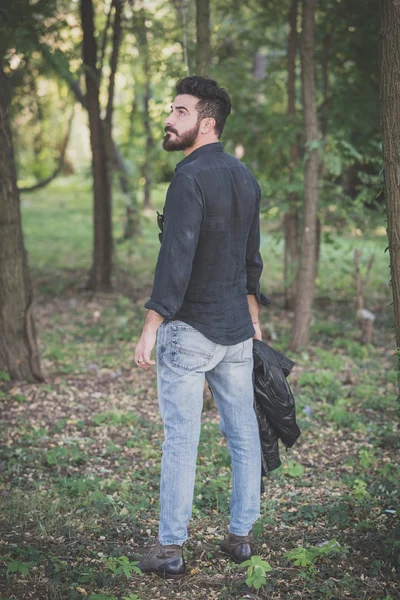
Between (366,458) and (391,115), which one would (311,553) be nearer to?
(366,458)

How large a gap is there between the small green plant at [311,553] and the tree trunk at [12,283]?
11.6 ft

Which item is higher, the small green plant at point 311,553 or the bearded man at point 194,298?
the bearded man at point 194,298

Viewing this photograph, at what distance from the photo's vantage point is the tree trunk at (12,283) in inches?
234

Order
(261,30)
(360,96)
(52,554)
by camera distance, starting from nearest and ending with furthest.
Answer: (52,554) → (360,96) → (261,30)

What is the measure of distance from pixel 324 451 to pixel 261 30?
6.09m

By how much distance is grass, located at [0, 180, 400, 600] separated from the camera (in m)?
3.25

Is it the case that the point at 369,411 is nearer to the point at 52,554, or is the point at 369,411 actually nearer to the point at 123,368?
the point at 123,368

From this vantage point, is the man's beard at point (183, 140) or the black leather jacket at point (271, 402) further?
the black leather jacket at point (271, 402)

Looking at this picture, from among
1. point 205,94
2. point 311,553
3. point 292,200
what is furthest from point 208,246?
point 292,200

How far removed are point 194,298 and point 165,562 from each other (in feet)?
4.06

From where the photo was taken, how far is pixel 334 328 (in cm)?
841

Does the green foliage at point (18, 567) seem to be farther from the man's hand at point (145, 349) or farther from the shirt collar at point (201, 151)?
the shirt collar at point (201, 151)

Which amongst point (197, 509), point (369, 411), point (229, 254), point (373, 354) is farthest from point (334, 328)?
point (229, 254)

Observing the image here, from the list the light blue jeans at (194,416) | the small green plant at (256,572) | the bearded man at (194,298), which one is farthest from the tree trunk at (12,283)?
the small green plant at (256,572)
